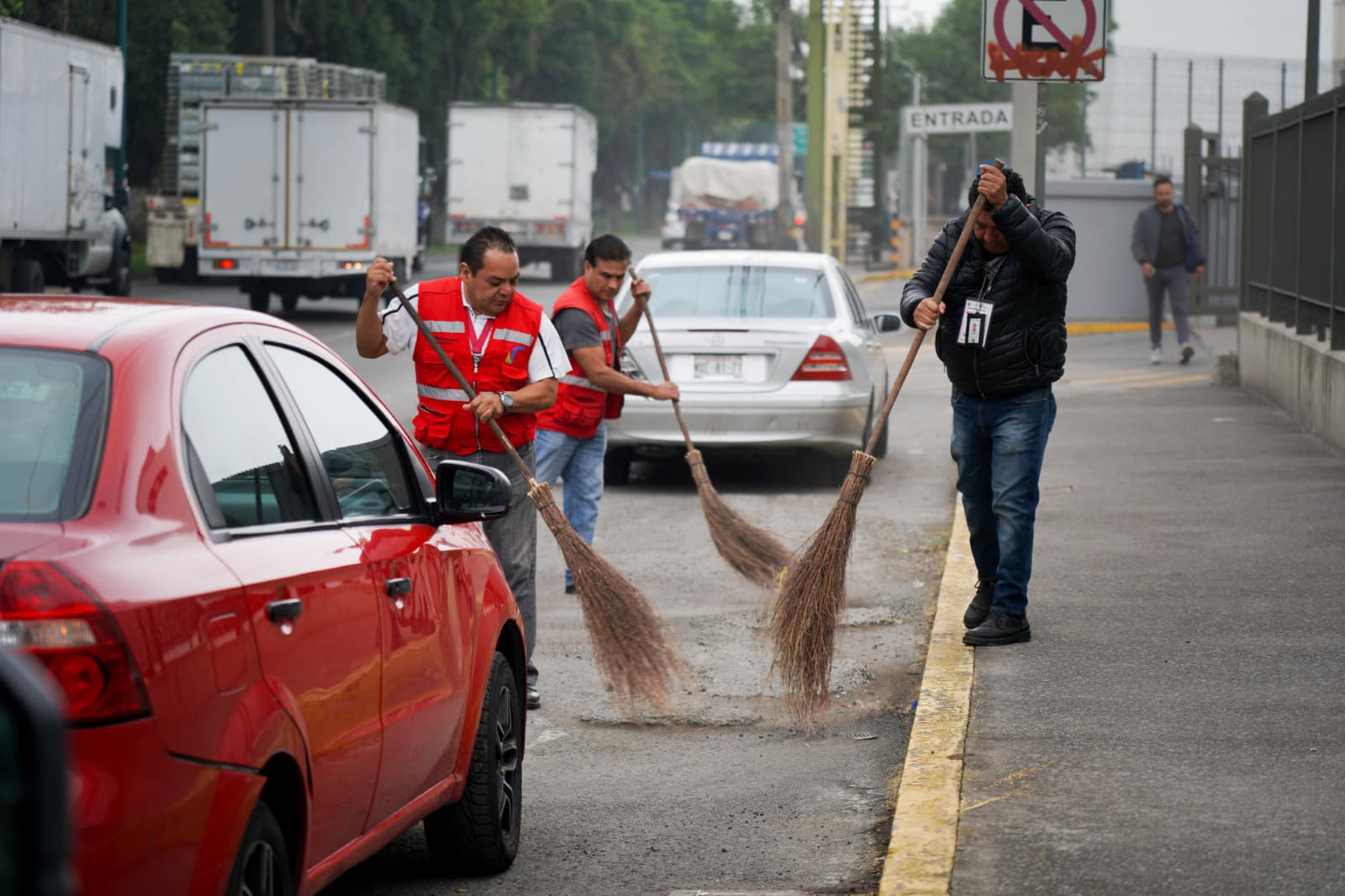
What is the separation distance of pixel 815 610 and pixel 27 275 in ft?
60.4

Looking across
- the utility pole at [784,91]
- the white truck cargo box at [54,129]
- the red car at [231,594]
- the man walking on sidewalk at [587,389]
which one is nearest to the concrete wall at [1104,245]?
the white truck cargo box at [54,129]

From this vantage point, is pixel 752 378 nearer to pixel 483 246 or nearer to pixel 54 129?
pixel 483 246

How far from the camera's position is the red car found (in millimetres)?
2941

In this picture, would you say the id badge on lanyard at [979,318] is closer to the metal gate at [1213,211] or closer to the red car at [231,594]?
the red car at [231,594]

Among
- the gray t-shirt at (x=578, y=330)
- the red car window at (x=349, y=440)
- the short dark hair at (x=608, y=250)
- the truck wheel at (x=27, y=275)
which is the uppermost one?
the truck wheel at (x=27, y=275)

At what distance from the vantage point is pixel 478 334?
22.6 ft

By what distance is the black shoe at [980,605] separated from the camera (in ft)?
24.9

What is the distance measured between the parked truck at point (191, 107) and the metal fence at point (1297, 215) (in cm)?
2056

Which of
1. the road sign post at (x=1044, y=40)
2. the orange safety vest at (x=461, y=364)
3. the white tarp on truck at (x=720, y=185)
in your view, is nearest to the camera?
the orange safety vest at (x=461, y=364)

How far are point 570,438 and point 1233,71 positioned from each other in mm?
30371

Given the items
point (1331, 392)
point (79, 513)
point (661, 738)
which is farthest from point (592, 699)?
point (1331, 392)

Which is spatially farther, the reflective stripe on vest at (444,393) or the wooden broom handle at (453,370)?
the reflective stripe on vest at (444,393)

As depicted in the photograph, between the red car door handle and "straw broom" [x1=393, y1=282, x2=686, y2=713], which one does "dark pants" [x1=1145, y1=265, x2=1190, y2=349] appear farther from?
the red car door handle

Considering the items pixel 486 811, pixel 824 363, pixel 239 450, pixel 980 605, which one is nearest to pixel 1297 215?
pixel 824 363
